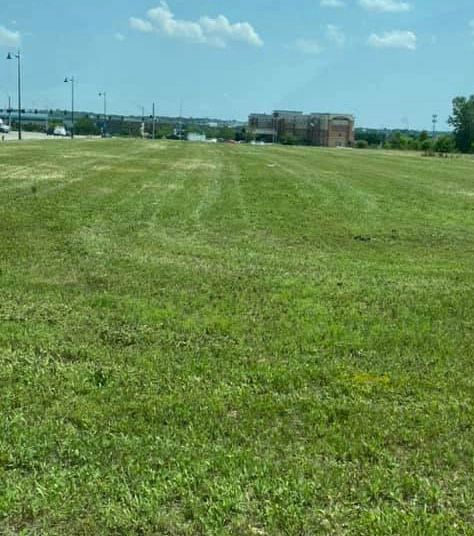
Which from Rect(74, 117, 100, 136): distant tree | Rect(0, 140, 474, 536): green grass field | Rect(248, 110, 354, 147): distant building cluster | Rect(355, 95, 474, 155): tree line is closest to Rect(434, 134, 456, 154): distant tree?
Rect(355, 95, 474, 155): tree line

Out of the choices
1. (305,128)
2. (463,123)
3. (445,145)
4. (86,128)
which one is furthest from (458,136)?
(86,128)

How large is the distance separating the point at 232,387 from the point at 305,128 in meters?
166

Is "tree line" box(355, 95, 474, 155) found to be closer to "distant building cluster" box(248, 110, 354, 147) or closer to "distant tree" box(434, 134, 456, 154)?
"distant tree" box(434, 134, 456, 154)

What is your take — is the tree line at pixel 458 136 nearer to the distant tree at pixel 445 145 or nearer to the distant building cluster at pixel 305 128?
the distant tree at pixel 445 145

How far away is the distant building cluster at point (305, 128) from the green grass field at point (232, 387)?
13995 centimetres

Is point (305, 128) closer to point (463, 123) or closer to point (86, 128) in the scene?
point (463, 123)

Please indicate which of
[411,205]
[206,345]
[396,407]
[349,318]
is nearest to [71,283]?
[206,345]

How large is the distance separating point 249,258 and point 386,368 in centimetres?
436

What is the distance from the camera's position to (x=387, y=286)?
7.77m

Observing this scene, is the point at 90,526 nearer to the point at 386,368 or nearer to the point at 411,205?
the point at 386,368

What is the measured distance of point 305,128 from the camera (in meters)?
166

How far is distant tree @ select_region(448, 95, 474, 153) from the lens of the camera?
131 metres

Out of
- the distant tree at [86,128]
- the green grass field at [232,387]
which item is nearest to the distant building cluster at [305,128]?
the distant tree at [86,128]

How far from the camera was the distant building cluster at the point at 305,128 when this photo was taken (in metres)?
152
